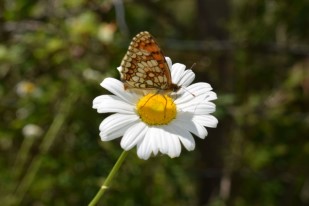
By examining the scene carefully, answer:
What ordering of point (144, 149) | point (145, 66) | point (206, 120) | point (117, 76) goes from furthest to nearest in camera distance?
point (117, 76)
point (145, 66)
point (206, 120)
point (144, 149)

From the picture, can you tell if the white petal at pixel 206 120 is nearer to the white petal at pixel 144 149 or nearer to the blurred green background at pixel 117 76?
the white petal at pixel 144 149

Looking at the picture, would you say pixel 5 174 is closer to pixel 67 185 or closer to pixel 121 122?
pixel 67 185

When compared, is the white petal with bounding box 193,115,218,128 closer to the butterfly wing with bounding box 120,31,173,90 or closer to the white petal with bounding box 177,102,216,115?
the white petal with bounding box 177,102,216,115

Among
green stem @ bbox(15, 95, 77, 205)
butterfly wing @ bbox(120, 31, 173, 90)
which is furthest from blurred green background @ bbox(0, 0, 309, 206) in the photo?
butterfly wing @ bbox(120, 31, 173, 90)

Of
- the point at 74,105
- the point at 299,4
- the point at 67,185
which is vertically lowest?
the point at 67,185

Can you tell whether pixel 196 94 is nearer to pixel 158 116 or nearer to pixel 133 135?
pixel 158 116

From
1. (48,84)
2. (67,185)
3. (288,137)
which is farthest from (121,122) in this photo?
(288,137)

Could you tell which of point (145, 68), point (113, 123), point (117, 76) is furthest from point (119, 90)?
point (117, 76)
